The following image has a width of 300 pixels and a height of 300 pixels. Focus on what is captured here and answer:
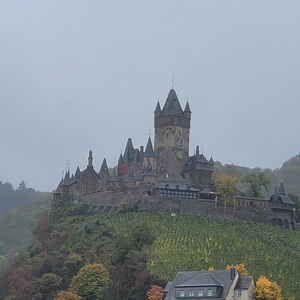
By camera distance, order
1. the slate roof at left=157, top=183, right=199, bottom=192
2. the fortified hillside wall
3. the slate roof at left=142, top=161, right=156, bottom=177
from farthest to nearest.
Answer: the slate roof at left=142, top=161, right=156, bottom=177 → the slate roof at left=157, top=183, right=199, bottom=192 → the fortified hillside wall

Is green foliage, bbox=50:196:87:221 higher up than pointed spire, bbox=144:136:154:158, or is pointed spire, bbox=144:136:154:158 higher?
pointed spire, bbox=144:136:154:158

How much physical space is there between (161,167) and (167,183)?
4.77 meters

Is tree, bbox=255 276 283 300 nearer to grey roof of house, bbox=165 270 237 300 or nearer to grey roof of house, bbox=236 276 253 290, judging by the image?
grey roof of house, bbox=236 276 253 290

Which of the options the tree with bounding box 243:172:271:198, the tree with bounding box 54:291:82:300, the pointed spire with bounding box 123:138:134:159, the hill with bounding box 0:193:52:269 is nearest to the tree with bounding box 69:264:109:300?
the tree with bounding box 54:291:82:300

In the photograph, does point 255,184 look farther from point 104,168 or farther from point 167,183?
point 104,168

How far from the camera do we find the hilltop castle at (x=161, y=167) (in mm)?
117125

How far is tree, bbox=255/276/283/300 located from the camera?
253 ft

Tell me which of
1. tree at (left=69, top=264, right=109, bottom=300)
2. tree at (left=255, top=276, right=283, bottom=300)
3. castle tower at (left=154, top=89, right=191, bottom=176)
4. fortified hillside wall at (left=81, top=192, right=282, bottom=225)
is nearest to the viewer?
tree at (left=255, top=276, right=283, bottom=300)

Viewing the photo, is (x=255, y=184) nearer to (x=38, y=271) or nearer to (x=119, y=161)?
(x=119, y=161)

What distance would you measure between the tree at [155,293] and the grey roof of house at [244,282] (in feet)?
22.1

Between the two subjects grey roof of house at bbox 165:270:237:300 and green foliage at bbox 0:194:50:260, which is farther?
green foliage at bbox 0:194:50:260

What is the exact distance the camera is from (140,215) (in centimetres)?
10844

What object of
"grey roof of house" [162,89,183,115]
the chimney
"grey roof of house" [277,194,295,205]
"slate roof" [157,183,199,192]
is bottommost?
the chimney

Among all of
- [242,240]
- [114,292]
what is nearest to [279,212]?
[242,240]
